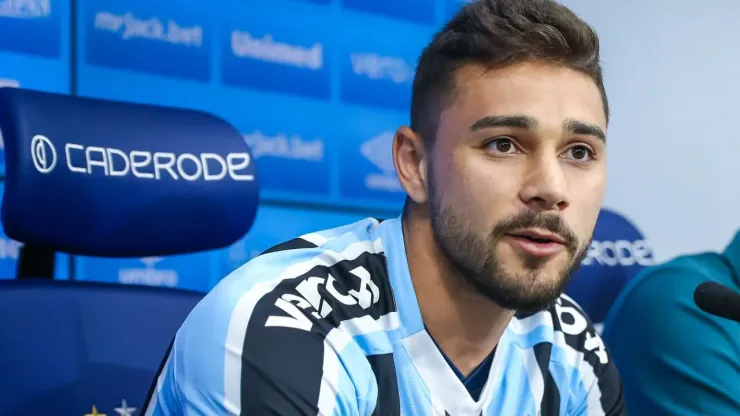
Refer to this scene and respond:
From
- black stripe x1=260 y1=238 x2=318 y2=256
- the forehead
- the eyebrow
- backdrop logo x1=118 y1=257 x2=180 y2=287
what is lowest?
backdrop logo x1=118 y1=257 x2=180 y2=287

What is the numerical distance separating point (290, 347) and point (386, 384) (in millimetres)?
148

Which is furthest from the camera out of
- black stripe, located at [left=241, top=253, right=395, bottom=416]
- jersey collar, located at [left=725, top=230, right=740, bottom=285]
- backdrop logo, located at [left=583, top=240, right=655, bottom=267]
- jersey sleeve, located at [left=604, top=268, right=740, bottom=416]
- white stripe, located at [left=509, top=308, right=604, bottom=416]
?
backdrop logo, located at [left=583, top=240, right=655, bottom=267]

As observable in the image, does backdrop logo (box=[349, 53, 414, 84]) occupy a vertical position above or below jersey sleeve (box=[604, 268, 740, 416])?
above

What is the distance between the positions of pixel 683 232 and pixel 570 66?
1565 mm

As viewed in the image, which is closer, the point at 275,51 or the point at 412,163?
the point at 412,163

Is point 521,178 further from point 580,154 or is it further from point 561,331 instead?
point 561,331

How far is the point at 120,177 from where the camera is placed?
1.09 m

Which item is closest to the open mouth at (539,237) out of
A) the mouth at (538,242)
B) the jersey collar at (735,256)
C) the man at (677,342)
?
the mouth at (538,242)

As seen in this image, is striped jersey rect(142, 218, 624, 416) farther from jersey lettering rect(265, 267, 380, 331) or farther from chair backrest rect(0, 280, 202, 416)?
chair backrest rect(0, 280, 202, 416)

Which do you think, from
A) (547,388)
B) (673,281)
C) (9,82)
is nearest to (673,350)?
(673,281)

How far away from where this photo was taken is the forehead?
1.00m

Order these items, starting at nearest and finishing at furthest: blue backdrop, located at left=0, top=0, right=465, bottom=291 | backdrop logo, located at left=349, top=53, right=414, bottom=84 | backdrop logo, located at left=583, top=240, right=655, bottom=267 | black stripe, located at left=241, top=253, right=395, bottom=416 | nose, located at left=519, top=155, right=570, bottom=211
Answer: black stripe, located at left=241, top=253, right=395, bottom=416 → nose, located at left=519, top=155, right=570, bottom=211 → blue backdrop, located at left=0, top=0, right=465, bottom=291 → backdrop logo, located at left=583, top=240, right=655, bottom=267 → backdrop logo, located at left=349, top=53, right=414, bottom=84

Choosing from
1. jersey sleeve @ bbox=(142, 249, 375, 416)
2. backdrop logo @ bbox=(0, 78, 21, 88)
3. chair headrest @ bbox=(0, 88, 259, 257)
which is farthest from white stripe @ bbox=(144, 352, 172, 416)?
backdrop logo @ bbox=(0, 78, 21, 88)

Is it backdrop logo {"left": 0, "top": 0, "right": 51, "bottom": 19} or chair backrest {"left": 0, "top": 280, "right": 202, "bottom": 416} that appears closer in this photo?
chair backrest {"left": 0, "top": 280, "right": 202, "bottom": 416}
